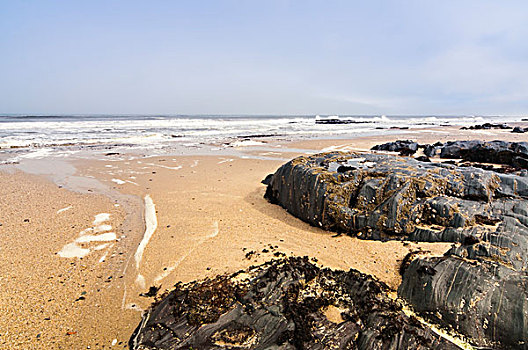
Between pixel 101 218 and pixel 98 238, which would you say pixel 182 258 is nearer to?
pixel 98 238

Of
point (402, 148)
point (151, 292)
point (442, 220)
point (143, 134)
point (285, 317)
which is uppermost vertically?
point (143, 134)

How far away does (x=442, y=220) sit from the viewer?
4.54 meters

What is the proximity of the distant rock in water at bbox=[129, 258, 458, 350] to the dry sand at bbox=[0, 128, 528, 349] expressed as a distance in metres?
0.61

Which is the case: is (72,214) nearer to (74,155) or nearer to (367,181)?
(367,181)

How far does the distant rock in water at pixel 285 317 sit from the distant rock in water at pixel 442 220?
1.38 feet

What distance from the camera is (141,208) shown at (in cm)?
731

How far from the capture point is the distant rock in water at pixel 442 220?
8.95ft

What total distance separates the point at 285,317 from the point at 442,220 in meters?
→ 3.26

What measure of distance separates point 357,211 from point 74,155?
16852mm

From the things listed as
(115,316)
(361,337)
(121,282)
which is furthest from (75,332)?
(361,337)

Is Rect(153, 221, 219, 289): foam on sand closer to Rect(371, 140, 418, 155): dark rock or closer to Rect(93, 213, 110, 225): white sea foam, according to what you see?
Rect(93, 213, 110, 225): white sea foam

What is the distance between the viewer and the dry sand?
3.38 meters

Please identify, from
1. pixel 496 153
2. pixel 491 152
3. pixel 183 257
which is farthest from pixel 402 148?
pixel 183 257

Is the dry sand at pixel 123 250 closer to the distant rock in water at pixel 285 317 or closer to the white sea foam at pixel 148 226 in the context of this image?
the white sea foam at pixel 148 226
